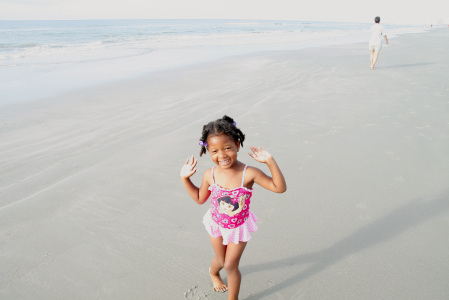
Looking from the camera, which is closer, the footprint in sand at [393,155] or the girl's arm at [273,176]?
the girl's arm at [273,176]

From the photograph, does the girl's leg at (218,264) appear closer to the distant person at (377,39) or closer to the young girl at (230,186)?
the young girl at (230,186)

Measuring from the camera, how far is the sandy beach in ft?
7.90

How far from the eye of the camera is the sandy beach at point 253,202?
241 cm

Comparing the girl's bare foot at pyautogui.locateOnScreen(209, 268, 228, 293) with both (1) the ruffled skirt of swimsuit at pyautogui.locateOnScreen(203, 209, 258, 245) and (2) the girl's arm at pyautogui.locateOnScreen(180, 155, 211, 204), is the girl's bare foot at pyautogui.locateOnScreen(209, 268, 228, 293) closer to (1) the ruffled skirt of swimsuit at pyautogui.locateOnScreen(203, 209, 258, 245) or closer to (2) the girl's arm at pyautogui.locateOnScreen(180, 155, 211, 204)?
(1) the ruffled skirt of swimsuit at pyautogui.locateOnScreen(203, 209, 258, 245)

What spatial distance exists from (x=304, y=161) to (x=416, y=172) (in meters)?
1.27

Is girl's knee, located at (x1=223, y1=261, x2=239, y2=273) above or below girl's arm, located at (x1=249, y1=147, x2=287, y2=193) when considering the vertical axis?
below

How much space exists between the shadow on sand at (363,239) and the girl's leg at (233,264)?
274 millimetres

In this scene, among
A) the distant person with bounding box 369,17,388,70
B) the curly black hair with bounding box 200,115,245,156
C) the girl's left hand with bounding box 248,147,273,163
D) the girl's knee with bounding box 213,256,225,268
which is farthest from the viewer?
the distant person with bounding box 369,17,388,70

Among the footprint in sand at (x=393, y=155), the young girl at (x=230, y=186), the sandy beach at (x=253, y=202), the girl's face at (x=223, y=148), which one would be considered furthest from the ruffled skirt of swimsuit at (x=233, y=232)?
the footprint in sand at (x=393, y=155)

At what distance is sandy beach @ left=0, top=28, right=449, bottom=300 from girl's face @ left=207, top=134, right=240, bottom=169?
1069 millimetres

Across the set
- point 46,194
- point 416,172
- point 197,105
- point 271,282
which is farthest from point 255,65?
point 271,282

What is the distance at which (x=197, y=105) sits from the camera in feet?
21.8

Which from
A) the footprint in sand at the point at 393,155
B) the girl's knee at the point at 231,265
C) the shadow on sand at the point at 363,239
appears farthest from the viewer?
the footprint in sand at the point at 393,155

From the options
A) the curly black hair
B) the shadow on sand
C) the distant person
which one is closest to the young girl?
the curly black hair
